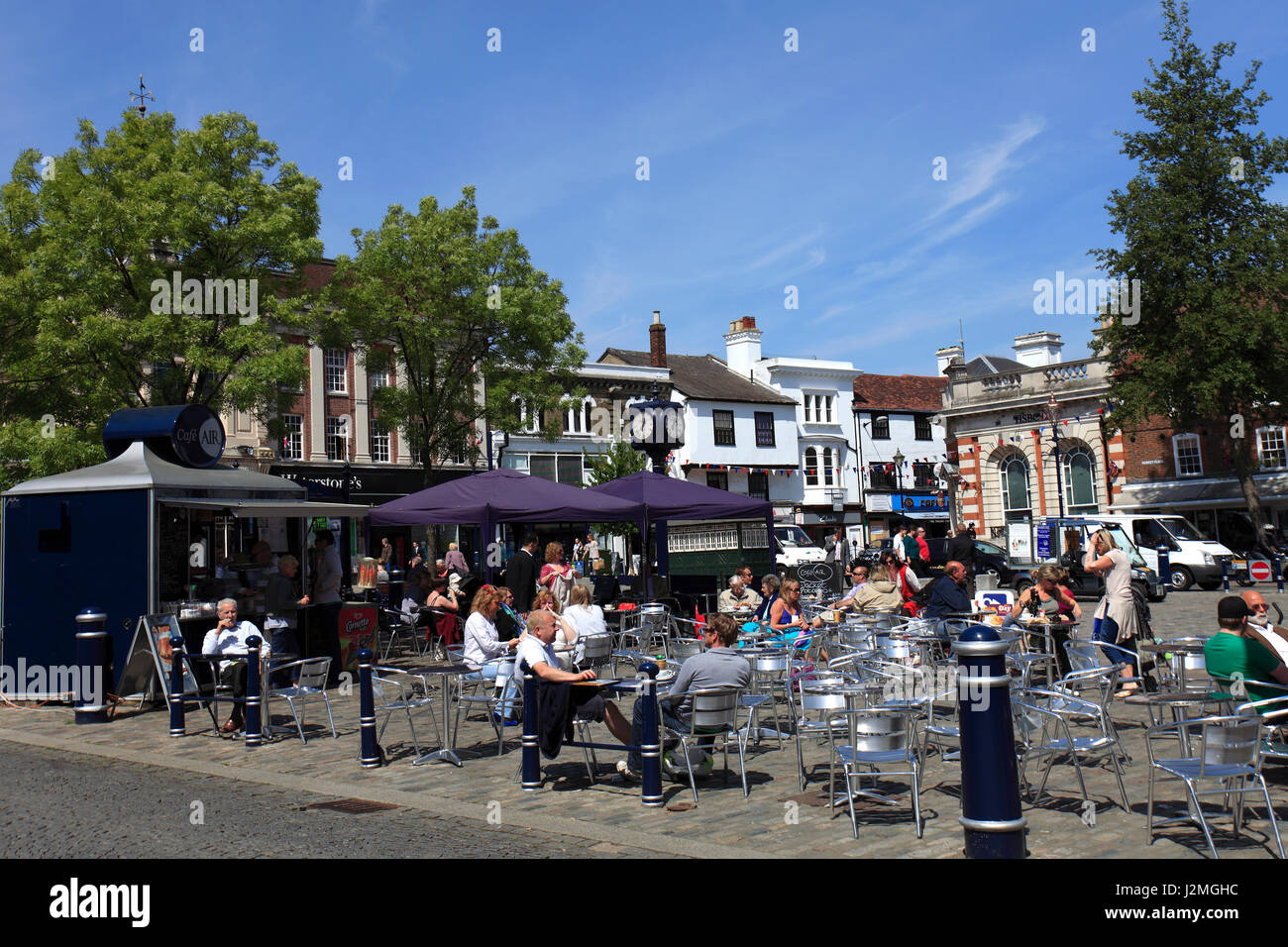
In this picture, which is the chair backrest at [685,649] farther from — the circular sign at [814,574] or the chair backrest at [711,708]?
the circular sign at [814,574]

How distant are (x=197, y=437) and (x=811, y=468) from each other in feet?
141

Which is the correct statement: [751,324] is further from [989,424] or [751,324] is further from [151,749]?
[151,749]

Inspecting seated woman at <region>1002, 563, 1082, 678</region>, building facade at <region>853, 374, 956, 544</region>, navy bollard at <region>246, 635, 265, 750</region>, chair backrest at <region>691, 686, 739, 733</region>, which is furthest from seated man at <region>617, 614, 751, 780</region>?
building facade at <region>853, 374, 956, 544</region>

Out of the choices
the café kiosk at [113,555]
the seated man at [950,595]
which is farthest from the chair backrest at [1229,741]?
the café kiosk at [113,555]

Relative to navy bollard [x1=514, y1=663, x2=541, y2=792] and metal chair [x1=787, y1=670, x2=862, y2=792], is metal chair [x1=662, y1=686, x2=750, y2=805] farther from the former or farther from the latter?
navy bollard [x1=514, y1=663, x2=541, y2=792]

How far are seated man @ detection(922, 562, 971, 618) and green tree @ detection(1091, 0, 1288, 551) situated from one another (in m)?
24.6

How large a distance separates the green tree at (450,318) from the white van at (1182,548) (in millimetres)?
15271

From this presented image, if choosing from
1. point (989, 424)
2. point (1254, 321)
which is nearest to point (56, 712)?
point (1254, 321)

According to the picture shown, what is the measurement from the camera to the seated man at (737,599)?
14.6 meters

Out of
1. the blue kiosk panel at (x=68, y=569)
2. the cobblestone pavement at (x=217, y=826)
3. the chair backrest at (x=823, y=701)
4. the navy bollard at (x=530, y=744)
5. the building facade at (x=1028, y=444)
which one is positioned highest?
the building facade at (x=1028, y=444)

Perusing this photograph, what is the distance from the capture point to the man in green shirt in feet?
22.9

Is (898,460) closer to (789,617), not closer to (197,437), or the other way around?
(789,617)

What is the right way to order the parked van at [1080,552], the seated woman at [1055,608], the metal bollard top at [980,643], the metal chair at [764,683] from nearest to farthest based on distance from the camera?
the metal bollard top at [980,643] < the metal chair at [764,683] < the seated woman at [1055,608] < the parked van at [1080,552]
